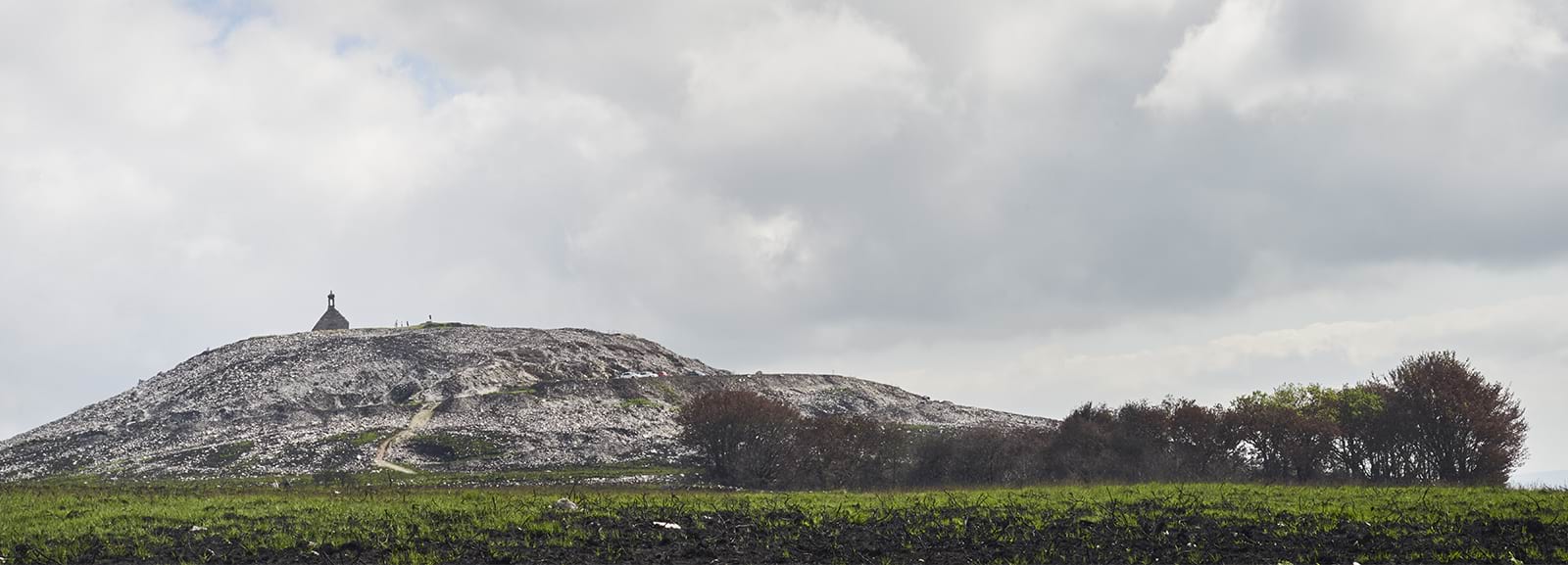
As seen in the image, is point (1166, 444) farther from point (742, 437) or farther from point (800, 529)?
point (800, 529)

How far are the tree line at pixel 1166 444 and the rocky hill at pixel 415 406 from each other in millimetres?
16329

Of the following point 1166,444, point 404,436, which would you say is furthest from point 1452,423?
point 404,436

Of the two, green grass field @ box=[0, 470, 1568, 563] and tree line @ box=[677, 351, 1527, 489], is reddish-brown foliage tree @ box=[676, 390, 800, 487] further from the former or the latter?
green grass field @ box=[0, 470, 1568, 563]

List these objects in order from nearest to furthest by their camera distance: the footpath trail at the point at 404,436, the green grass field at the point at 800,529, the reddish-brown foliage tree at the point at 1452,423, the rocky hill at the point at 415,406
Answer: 1. the green grass field at the point at 800,529
2. the reddish-brown foliage tree at the point at 1452,423
3. the footpath trail at the point at 404,436
4. the rocky hill at the point at 415,406

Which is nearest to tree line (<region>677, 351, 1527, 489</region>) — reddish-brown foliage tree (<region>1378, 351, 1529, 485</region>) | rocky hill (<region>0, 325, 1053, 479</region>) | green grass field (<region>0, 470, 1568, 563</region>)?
reddish-brown foliage tree (<region>1378, 351, 1529, 485</region>)

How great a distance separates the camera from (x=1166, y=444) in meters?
64.8

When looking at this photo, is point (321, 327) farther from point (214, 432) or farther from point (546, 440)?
point (546, 440)

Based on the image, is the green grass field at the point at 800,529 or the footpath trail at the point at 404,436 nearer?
the green grass field at the point at 800,529

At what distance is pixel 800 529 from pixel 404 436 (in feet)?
230

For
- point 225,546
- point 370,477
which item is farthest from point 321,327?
point 225,546

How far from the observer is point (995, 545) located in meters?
24.8

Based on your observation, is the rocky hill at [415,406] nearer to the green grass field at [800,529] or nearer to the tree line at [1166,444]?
the tree line at [1166,444]

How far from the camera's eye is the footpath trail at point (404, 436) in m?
78.5

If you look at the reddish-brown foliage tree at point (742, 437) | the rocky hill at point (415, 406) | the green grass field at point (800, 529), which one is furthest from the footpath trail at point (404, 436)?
the green grass field at point (800, 529)
